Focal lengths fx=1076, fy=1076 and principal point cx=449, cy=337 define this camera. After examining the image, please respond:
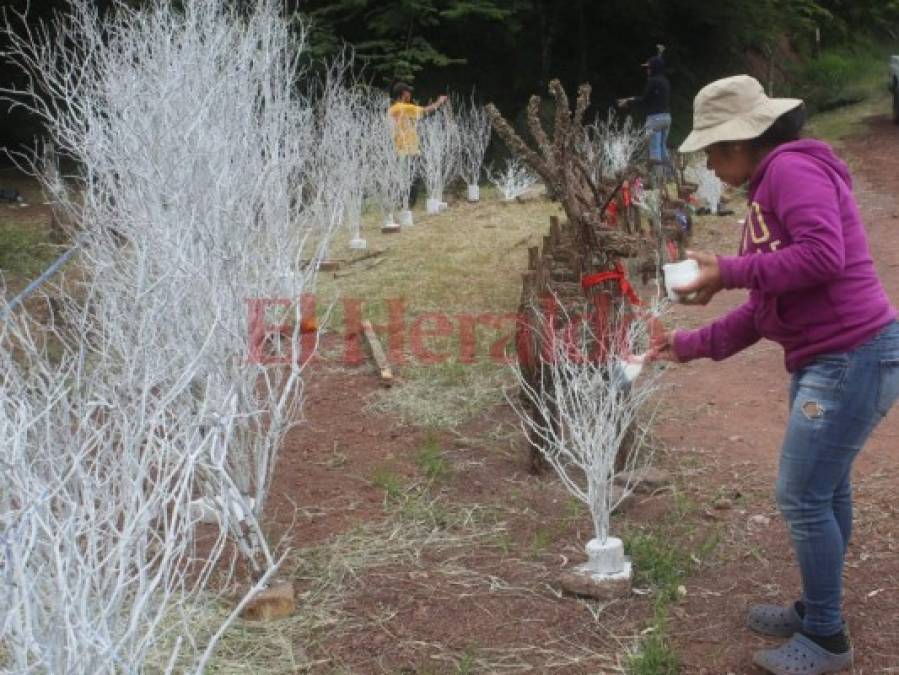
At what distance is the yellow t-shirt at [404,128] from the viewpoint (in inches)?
462

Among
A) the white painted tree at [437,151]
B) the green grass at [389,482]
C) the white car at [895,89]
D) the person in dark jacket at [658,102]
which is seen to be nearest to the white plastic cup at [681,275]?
the green grass at [389,482]

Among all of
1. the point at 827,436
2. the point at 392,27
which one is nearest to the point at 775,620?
the point at 827,436

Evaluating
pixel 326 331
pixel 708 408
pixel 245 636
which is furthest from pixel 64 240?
pixel 245 636

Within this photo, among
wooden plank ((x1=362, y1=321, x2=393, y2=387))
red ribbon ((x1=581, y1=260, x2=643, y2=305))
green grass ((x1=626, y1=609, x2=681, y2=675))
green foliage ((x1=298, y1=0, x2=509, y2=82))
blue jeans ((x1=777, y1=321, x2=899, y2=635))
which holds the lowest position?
green grass ((x1=626, y1=609, x2=681, y2=675))

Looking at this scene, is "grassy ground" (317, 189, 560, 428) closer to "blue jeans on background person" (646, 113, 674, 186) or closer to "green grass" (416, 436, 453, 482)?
"green grass" (416, 436, 453, 482)

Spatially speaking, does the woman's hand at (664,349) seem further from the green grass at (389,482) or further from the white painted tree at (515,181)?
the white painted tree at (515,181)

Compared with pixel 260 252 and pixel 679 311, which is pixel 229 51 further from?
pixel 679 311

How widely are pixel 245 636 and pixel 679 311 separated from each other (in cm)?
496

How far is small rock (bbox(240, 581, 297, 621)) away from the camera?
3150 mm

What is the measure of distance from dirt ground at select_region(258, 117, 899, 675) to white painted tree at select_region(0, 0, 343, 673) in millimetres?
353

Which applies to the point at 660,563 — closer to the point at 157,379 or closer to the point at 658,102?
the point at 157,379

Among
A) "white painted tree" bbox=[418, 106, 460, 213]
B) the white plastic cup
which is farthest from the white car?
the white plastic cup

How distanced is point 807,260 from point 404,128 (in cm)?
985

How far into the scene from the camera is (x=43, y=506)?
192 cm
